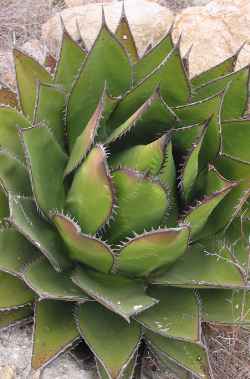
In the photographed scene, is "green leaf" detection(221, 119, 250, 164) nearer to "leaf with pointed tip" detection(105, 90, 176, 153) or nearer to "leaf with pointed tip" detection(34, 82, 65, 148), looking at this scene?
"leaf with pointed tip" detection(105, 90, 176, 153)

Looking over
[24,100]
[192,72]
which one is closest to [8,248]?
[24,100]

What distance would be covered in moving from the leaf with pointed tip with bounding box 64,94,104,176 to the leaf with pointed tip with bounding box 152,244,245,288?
405 mm

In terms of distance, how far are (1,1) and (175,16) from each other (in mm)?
1019

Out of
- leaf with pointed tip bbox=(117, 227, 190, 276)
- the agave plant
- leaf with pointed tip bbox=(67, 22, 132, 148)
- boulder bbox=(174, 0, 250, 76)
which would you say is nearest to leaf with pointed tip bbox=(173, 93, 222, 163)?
the agave plant

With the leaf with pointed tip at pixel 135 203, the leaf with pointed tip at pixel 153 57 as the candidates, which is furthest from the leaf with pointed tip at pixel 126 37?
the leaf with pointed tip at pixel 135 203

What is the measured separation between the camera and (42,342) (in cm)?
154

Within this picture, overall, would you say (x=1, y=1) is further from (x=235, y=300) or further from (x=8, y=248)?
(x=235, y=300)

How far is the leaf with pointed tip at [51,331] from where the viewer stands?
151cm

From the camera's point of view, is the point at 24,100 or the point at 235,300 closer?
the point at 235,300

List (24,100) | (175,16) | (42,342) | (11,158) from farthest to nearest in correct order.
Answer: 1. (175,16)
2. (24,100)
3. (11,158)
4. (42,342)

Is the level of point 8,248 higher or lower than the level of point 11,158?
lower

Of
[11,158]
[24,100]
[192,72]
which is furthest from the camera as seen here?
[192,72]

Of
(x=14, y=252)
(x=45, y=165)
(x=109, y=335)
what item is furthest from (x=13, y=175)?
(x=109, y=335)

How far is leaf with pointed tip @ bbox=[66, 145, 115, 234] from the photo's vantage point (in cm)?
144
